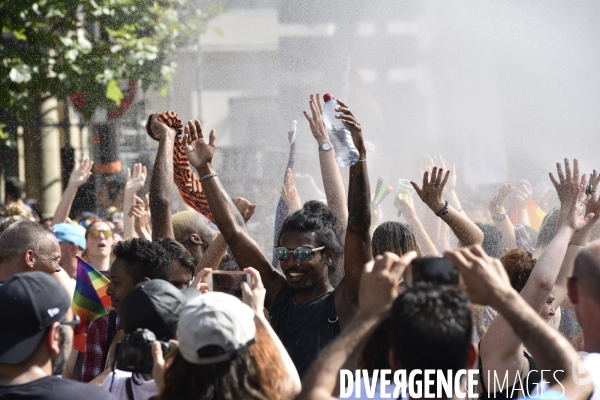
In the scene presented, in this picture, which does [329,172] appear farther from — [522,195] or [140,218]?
[522,195]

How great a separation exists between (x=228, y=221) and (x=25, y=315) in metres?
1.42

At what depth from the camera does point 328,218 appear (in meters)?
3.50

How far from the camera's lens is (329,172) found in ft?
13.6

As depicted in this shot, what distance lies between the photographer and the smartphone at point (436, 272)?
205cm

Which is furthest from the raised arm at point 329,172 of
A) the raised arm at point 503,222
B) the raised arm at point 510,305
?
the raised arm at point 510,305

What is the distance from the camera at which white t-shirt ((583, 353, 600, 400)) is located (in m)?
2.15

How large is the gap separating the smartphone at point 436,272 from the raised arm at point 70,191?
444 centimetres

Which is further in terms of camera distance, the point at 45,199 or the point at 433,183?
the point at 45,199

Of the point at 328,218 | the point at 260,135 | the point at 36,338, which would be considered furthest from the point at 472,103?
the point at 36,338

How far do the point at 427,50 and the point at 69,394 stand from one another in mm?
6222

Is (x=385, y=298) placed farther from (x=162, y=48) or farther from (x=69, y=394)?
(x=162, y=48)

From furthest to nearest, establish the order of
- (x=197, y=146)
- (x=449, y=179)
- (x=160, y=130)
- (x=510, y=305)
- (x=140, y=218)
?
(x=449, y=179)
(x=140, y=218)
(x=160, y=130)
(x=197, y=146)
(x=510, y=305)

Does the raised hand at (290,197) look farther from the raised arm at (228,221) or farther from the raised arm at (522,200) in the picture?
the raised arm at (522,200)

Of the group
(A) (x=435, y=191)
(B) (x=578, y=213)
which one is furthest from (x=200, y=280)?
(B) (x=578, y=213)
